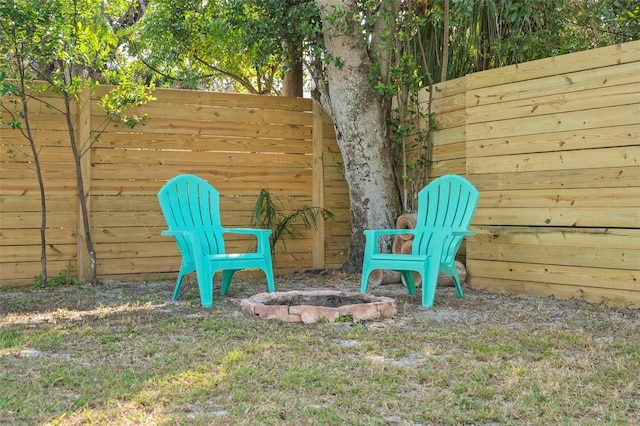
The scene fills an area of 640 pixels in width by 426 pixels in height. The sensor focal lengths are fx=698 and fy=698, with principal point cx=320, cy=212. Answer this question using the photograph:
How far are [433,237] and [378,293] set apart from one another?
793 millimetres

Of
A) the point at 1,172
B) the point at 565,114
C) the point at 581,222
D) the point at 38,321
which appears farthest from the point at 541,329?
the point at 1,172

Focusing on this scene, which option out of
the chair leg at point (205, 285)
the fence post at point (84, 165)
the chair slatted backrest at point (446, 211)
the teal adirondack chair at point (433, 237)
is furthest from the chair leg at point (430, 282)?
the fence post at point (84, 165)

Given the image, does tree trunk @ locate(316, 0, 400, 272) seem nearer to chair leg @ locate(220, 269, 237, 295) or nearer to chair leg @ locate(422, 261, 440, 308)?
chair leg @ locate(220, 269, 237, 295)

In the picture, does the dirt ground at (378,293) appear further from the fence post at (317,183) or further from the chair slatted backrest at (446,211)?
the fence post at (317,183)

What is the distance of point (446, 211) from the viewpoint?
4902mm

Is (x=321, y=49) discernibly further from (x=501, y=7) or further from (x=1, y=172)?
(x=1, y=172)

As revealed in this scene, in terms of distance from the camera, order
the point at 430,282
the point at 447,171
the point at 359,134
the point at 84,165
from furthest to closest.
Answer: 1. the point at 359,134
2. the point at 447,171
3. the point at 84,165
4. the point at 430,282

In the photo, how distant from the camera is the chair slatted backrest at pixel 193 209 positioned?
4863mm

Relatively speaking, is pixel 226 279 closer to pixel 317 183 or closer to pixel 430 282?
pixel 430 282

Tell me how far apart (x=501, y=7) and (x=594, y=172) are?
1.93m

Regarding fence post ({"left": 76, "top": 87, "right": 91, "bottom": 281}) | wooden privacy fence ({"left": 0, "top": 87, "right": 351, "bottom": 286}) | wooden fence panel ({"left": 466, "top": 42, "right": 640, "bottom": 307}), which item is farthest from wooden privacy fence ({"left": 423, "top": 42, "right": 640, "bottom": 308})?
fence post ({"left": 76, "top": 87, "right": 91, "bottom": 281})

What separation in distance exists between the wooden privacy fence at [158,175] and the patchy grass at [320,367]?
4.16ft

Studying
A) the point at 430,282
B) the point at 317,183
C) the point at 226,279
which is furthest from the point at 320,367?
the point at 317,183

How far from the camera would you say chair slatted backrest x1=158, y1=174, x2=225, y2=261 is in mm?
4863
